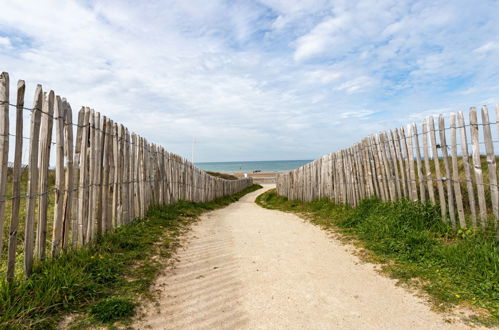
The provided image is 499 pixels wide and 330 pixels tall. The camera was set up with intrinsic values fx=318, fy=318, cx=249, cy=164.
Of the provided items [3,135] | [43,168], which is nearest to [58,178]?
[43,168]

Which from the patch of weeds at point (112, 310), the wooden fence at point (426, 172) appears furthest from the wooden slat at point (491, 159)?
the patch of weeds at point (112, 310)

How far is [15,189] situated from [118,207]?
2854 mm

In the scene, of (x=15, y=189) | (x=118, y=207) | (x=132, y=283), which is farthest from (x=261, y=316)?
(x=118, y=207)

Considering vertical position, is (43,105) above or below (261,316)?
above

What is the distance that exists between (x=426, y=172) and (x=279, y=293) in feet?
12.9

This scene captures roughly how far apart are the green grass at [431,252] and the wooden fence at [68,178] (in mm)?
4257

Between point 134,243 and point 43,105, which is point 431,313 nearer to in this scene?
point 134,243

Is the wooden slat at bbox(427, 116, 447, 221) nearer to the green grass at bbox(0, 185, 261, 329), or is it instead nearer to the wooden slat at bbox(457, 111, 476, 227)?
the wooden slat at bbox(457, 111, 476, 227)

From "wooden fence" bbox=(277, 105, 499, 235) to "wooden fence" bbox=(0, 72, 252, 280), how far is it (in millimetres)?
5534

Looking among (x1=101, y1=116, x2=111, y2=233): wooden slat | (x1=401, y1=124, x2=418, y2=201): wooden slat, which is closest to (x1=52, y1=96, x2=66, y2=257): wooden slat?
(x1=101, y1=116, x2=111, y2=233): wooden slat

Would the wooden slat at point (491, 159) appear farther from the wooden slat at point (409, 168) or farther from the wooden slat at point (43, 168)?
the wooden slat at point (43, 168)

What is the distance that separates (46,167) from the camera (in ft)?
11.9

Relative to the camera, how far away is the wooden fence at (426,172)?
4.79 m

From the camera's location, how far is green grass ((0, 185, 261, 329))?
9.04ft
